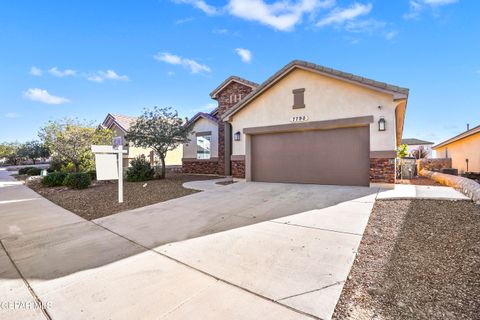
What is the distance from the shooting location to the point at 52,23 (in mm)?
10422

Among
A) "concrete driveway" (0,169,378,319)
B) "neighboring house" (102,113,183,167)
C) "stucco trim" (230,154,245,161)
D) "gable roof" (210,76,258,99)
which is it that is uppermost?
"gable roof" (210,76,258,99)

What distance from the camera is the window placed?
1596 centimetres

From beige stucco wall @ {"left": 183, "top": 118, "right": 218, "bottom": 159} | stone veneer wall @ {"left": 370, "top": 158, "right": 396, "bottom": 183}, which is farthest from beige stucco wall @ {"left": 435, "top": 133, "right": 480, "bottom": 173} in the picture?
beige stucco wall @ {"left": 183, "top": 118, "right": 218, "bottom": 159}

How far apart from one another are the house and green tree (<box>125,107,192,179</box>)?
3396 millimetres

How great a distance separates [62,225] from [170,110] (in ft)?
29.3

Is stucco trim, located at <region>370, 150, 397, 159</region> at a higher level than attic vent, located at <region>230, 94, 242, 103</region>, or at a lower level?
lower

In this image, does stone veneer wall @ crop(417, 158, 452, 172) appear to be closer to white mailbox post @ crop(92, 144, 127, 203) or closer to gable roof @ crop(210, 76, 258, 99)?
gable roof @ crop(210, 76, 258, 99)

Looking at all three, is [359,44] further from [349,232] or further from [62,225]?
[62,225]

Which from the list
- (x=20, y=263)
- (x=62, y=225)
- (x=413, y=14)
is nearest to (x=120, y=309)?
(x=20, y=263)

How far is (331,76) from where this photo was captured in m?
8.88

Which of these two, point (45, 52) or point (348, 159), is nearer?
point (348, 159)

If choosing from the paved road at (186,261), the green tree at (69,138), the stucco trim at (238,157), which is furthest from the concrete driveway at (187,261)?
the green tree at (69,138)

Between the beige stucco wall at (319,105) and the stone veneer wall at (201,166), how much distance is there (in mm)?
4333

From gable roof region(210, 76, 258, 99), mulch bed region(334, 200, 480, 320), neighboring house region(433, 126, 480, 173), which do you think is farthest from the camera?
gable roof region(210, 76, 258, 99)
